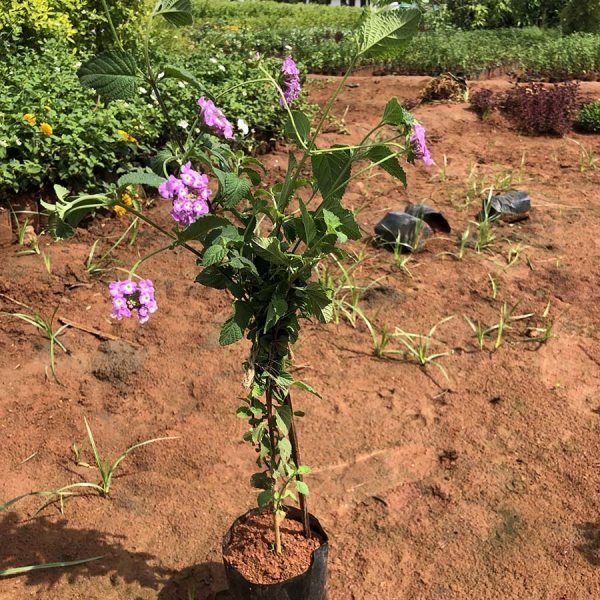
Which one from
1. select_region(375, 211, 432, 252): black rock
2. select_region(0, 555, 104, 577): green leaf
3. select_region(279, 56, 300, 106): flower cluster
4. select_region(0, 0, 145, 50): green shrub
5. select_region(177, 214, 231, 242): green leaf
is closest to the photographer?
select_region(177, 214, 231, 242): green leaf

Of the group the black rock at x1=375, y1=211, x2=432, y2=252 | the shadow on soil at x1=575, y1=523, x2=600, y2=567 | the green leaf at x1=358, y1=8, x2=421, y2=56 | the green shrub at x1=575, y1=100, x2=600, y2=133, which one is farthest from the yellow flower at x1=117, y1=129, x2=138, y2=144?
the green shrub at x1=575, y1=100, x2=600, y2=133

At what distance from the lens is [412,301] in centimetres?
333

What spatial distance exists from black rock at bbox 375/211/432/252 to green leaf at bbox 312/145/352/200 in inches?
93.8

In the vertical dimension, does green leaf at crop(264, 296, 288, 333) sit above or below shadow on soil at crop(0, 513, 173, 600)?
above

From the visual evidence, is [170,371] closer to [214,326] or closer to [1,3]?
[214,326]

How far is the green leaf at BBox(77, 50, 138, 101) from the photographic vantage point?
126 centimetres

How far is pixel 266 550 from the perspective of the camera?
1750mm

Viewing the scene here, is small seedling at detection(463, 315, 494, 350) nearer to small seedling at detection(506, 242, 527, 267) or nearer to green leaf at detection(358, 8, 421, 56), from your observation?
small seedling at detection(506, 242, 527, 267)

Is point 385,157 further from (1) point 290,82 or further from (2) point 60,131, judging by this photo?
(2) point 60,131

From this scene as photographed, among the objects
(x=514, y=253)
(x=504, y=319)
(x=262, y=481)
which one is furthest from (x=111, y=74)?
(x=514, y=253)

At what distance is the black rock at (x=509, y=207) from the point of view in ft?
13.5

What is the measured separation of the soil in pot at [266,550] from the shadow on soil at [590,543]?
0.87m

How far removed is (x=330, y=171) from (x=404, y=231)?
8.18 feet

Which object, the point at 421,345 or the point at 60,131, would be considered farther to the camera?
the point at 60,131
